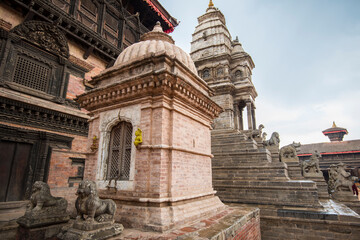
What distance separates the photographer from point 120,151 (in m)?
5.93

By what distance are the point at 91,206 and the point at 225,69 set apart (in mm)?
20836

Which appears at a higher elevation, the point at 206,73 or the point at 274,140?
the point at 206,73

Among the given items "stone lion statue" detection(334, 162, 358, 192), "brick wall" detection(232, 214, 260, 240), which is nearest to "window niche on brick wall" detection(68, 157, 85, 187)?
"brick wall" detection(232, 214, 260, 240)

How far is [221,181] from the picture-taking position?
1184 centimetres

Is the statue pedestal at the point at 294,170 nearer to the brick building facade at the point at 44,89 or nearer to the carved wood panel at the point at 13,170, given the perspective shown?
the brick building facade at the point at 44,89

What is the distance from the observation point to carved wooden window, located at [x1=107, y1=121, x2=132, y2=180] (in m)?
5.71

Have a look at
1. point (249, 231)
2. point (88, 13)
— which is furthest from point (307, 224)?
point (88, 13)

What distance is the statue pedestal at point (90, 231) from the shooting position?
12.9 feet

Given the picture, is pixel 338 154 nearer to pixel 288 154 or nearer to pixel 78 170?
pixel 288 154

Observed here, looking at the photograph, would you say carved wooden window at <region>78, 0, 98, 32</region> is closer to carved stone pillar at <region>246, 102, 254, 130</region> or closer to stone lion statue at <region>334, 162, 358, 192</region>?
carved stone pillar at <region>246, 102, 254, 130</region>

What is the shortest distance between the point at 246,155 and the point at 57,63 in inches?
472

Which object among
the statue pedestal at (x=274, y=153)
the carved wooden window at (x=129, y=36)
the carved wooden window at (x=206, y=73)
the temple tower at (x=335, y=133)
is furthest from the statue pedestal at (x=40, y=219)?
the temple tower at (x=335, y=133)

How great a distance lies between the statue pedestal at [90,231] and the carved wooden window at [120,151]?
1431 millimetres

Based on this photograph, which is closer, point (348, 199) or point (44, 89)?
point (44, 89)
